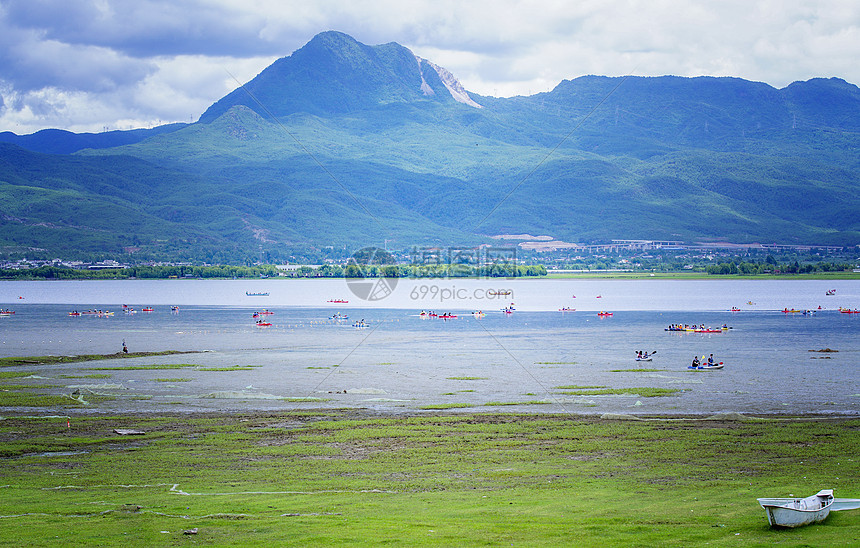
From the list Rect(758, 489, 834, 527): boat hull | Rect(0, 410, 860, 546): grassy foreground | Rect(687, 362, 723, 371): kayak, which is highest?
Rect(758, 489, 834, 527): boat hull

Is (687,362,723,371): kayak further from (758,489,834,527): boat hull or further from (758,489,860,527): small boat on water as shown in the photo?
(758,489,834,527): boat hull

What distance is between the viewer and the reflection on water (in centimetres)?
3709

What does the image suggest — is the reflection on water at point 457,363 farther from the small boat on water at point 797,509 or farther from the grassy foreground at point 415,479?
the small boat on water at point 797,509

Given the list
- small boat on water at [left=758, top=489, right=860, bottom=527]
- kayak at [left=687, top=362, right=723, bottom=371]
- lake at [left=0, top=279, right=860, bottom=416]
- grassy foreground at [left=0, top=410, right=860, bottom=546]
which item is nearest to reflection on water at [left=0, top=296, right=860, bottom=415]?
lake at [left=0, top=279, right=860, bottom=416]

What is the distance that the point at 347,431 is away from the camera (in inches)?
1155

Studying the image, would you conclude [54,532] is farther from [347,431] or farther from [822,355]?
[822,355]

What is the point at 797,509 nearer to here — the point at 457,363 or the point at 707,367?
the point at 707,367

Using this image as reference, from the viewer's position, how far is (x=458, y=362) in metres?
53.8

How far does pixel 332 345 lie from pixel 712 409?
37352 millimetres

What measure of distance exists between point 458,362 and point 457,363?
57cm

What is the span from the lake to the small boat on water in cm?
1698

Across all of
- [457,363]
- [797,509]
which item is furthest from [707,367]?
[797,509]

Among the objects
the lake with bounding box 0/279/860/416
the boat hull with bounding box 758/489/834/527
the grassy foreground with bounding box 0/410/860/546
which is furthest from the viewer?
the lake with bounding box 0/279/860/416

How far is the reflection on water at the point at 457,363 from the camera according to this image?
37094 mm
